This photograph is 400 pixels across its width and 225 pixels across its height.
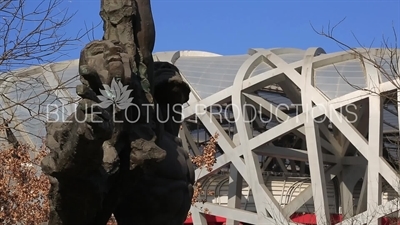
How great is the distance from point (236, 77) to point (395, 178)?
22.5 feet

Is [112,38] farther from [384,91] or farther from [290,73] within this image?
[290,73]

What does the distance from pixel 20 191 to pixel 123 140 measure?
9.98 meters

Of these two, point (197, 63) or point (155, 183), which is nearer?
point (155, 183)

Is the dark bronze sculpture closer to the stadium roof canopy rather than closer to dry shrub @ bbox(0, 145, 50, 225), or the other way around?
dry shrub @ bbox(0, 145, 50, 225)

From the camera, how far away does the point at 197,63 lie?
94.9ft

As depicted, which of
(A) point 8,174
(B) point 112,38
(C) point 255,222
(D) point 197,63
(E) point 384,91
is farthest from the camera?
(D) point 197,63

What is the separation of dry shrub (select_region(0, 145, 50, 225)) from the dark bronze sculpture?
8.66 meters

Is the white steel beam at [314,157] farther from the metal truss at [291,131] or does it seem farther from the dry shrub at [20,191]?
the dry shrub at [20,191]

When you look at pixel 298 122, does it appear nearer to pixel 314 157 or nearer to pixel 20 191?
pixel 314 157

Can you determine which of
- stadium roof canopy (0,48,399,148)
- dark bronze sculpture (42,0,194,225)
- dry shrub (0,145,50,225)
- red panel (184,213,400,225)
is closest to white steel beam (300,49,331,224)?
stadium roof canopy (0,48,399,148)

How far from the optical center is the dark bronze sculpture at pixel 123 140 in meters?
3.30

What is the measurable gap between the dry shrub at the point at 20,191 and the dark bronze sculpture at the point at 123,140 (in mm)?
8661

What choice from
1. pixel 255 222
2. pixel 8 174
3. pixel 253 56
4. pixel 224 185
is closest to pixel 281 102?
pixel 224 185

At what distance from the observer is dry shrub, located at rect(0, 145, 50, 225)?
504 inches
